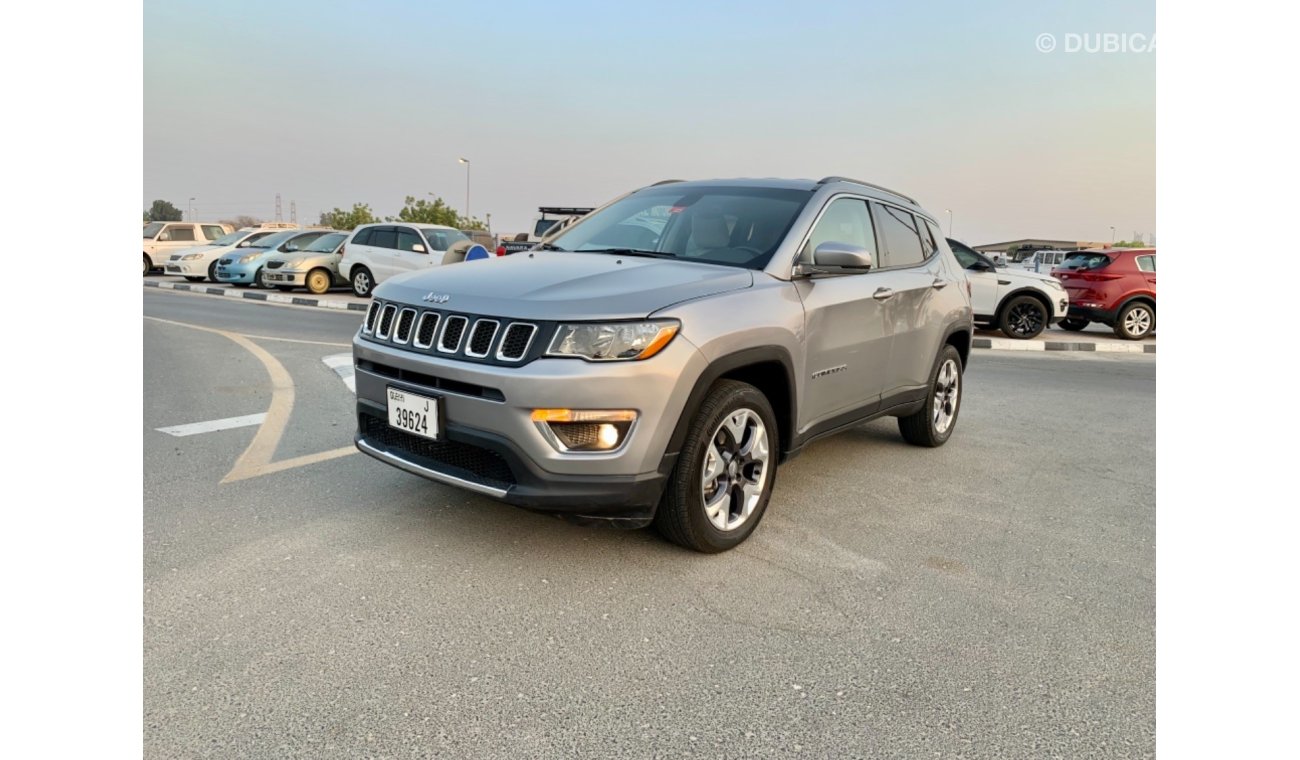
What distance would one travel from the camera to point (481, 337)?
127 inches

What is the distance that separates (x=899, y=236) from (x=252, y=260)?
19963 millimetres

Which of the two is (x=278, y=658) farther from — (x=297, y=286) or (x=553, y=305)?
(x=297, y=286)

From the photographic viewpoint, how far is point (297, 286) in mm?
20234

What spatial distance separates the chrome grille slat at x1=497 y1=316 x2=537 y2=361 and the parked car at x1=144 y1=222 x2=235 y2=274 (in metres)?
26.4

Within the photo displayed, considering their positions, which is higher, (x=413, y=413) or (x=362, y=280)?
(x=362, y=280)

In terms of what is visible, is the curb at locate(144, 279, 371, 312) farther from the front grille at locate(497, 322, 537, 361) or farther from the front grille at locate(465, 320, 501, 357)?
the front grille at locate(497, 322, 537, 361)

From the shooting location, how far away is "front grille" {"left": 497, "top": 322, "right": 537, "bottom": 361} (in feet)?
10.3

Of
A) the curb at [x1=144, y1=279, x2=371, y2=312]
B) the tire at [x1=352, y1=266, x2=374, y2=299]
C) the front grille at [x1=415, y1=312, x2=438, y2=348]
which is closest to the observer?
the front grille at [x1=415, y1=312, x2=438, y2=348]

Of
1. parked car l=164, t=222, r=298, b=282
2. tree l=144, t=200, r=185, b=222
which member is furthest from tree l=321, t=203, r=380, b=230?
parked car l=164, t=222, r=298, b=282

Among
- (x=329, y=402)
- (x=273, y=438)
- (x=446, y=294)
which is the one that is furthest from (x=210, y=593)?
(x=329, y=402)

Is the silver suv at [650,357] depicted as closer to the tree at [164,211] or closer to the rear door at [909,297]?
the rear door at [909,297]

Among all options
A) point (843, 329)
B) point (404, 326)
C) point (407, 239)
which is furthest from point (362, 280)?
point (843, 329)

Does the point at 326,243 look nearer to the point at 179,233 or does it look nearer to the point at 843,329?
the point at 179,233

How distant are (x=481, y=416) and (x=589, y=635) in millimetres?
908
